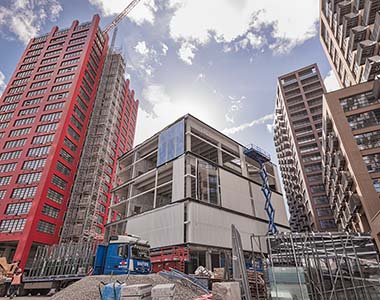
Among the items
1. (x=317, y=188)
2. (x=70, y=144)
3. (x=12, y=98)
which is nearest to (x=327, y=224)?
(x=317, y=188)

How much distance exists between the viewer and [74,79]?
5588 cm

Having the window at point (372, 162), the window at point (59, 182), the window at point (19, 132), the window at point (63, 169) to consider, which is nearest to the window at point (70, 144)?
the window at point (63, 169)

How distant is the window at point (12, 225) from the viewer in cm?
3844

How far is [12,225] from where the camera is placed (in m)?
39.0

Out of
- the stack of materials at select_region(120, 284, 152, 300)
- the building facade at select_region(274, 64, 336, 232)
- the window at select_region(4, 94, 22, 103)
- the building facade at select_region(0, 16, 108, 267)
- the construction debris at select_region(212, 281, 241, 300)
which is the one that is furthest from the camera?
the building facade at select_region(274, 64, 336, 232)

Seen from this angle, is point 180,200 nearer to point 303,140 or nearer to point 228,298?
point 228,298

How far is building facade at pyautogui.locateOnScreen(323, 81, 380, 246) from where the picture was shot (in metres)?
29.8

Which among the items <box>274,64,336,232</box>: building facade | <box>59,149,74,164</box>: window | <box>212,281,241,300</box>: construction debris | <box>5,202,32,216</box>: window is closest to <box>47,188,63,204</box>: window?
<box>5,202,32,216</box>: window

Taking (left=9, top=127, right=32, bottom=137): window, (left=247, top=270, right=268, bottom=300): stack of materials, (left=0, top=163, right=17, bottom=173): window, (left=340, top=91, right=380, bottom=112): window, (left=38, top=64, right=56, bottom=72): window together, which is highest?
(left=38, top=64, right=56, bottom=72): window

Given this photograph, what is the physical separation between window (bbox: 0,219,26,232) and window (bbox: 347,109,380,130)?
180ft

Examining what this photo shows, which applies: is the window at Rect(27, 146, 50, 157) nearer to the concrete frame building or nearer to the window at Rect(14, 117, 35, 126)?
the window at Rect(14, 117, 35, 126)

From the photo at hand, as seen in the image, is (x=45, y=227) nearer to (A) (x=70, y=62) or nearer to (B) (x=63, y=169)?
(B) (x=63, y=169)

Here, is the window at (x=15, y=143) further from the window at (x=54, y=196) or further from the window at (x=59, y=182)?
the window at (x=54, y=196)

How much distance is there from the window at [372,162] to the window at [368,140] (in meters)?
1.36
